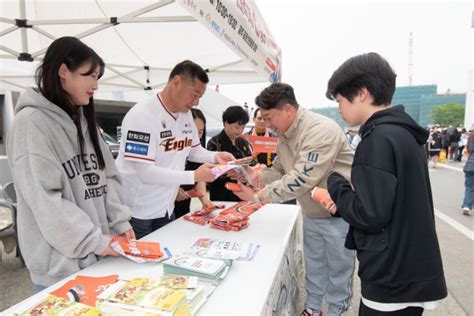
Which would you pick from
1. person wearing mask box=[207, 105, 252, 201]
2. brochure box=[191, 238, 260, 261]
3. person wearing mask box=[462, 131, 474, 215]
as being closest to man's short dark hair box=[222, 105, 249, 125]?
person wearing mask box=[207, 105, 252, 201]

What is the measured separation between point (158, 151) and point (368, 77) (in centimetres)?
117

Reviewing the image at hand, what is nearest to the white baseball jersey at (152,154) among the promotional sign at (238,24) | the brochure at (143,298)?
the promotional sign at (238,24)

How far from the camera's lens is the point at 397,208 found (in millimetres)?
1061

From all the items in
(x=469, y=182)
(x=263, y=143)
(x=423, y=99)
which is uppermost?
(x=423, y=99)

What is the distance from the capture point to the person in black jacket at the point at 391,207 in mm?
1038

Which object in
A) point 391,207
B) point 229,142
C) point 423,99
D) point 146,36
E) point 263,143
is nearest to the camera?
Answer: point 391,207

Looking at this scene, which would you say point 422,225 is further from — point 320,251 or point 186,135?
point 186,135

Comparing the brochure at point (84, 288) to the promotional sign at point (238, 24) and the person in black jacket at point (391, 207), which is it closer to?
the person in black jacket at point (391, 207)

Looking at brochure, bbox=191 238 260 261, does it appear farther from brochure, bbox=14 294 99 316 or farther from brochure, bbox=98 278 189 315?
brochure, bbox=14 294 99 316

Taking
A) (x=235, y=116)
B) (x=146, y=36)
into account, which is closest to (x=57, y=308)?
(x=235, y=116)

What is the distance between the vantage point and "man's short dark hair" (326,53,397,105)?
1139mm

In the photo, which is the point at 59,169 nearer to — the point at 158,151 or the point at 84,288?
the point at 84,288

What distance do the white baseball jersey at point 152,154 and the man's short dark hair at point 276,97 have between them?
0.53m

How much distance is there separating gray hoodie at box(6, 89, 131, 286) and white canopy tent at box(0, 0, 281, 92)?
0.73 m
